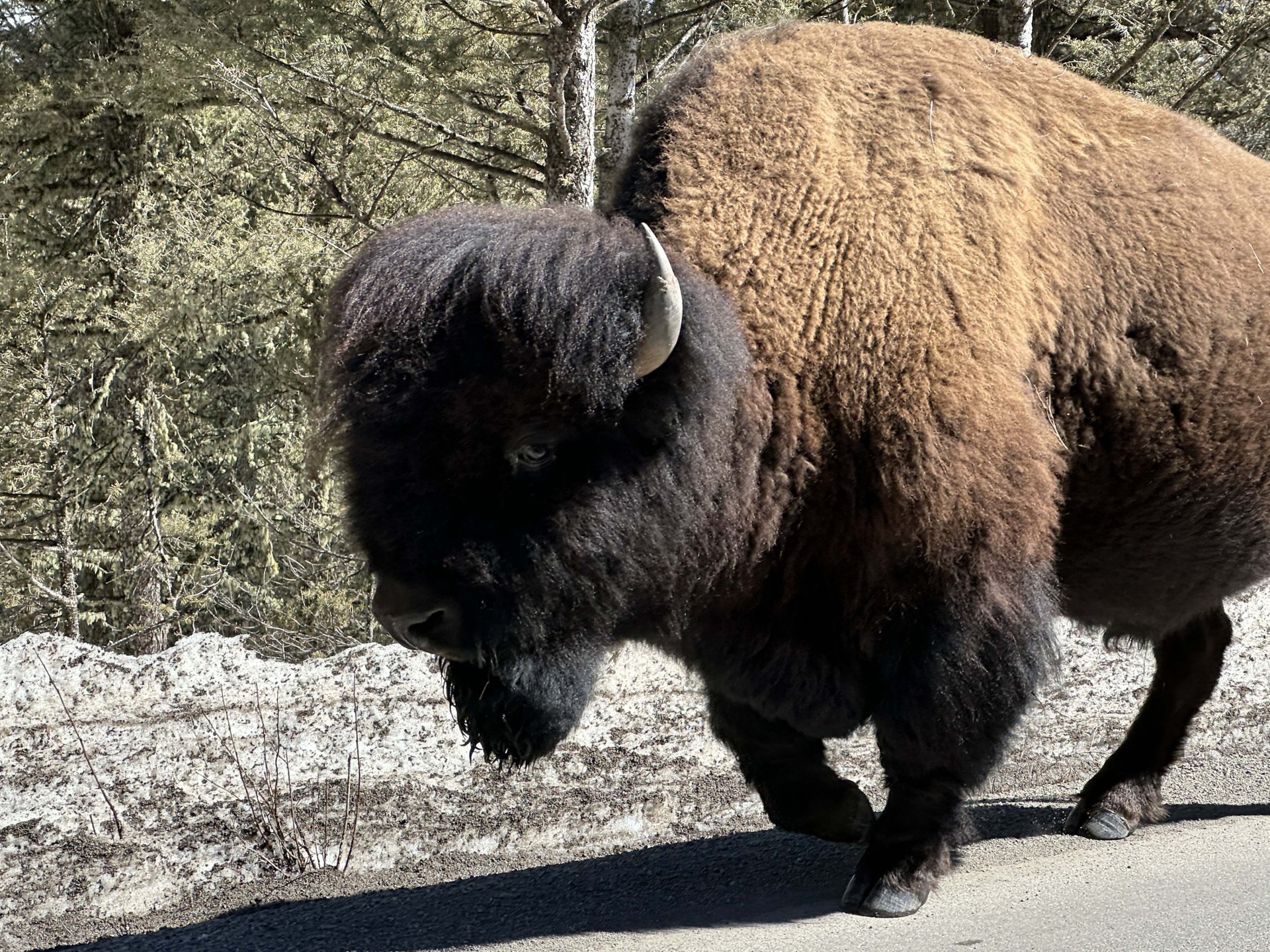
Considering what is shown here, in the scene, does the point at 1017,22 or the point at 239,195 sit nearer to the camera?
the point at 1017,22

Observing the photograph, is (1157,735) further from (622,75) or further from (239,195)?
(239,195)

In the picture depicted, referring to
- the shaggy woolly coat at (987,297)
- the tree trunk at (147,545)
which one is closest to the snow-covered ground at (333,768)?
the shaggy woolly coat at (987,297)

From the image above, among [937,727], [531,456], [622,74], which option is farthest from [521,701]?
[622,74]

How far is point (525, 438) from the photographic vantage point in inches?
135

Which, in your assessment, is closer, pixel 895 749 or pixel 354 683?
pixel 895 749

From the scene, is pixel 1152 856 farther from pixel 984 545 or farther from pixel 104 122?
pixel 104 122

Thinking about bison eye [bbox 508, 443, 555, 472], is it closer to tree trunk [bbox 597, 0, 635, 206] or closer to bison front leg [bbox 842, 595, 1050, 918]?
bison front leg [bbox 842, 595, 1050, 918]

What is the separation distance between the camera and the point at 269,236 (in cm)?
1202

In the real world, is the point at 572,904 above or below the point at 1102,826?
below

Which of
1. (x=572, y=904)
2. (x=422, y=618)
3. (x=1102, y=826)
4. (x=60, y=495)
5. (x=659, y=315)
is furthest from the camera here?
(x=60, y=495)

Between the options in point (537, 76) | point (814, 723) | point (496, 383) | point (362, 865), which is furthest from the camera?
point (537, 76)

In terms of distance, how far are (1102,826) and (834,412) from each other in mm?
2007

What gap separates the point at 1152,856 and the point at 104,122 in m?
13.8

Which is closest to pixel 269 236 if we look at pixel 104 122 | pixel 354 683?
pixel 104 122
